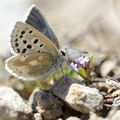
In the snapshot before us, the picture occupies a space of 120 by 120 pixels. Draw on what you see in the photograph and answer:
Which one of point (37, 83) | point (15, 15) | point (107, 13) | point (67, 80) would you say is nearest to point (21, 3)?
point (15, 15)

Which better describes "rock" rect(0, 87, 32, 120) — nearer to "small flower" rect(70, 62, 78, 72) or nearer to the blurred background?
"small flower" rect(70, 62, 78, 72)

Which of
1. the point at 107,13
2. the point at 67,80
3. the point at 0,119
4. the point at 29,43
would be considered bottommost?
the point at 0,119

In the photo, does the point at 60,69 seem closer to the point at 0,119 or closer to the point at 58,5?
the point at 0,119

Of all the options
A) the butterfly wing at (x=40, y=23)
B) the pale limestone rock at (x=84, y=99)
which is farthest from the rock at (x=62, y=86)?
the butterfly wing at (x=40, y=23)

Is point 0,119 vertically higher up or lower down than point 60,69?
lower down

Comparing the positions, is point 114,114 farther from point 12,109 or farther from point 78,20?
point 78,20

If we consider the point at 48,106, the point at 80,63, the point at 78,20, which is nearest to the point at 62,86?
the point at 48,106

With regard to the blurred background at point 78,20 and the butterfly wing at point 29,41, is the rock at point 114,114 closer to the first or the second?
the butterfly wing at point 29,41

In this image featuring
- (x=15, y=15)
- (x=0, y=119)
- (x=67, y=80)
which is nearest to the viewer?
(x=0, y=119)
